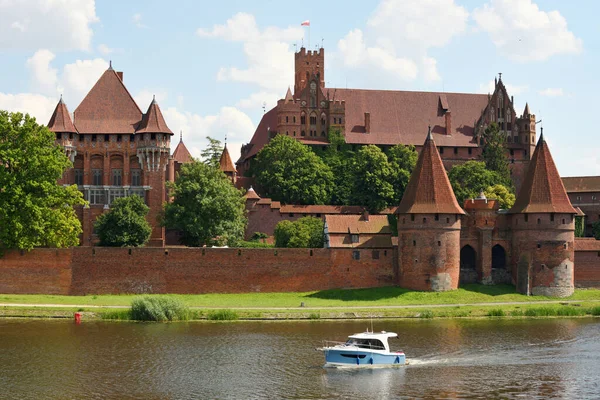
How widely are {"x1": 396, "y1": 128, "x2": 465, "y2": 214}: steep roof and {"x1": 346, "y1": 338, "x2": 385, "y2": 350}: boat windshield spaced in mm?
21692

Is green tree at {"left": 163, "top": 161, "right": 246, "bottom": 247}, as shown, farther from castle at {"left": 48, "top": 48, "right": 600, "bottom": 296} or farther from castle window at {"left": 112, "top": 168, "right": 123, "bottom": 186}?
castle window at {"left": 112, "top": 168, "right": 123, "bottom": 186}

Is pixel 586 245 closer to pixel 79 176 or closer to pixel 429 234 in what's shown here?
pixel 429 234

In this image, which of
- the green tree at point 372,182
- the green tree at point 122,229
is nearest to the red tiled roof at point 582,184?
the green tree at point 372,182

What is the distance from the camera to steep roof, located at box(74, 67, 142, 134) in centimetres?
8431

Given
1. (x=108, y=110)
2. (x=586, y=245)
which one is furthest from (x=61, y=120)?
(x=586, y=245)

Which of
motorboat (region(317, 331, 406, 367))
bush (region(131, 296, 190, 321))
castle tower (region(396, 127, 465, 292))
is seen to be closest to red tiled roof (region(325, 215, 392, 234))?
castle tower (region(396, 127, 465, 292))

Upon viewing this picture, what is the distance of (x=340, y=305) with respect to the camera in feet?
209

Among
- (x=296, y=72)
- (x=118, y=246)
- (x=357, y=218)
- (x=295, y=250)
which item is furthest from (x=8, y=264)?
(x=296, y=72)

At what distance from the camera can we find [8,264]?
218 ft

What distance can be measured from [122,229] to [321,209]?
78.4ft

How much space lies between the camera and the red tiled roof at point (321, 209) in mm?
91438

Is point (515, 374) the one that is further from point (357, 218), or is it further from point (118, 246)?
point (118, 246)

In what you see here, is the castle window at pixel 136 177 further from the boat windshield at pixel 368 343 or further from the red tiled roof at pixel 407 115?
the boat windshield at pixel 368 343

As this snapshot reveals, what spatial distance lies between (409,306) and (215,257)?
12859mm
